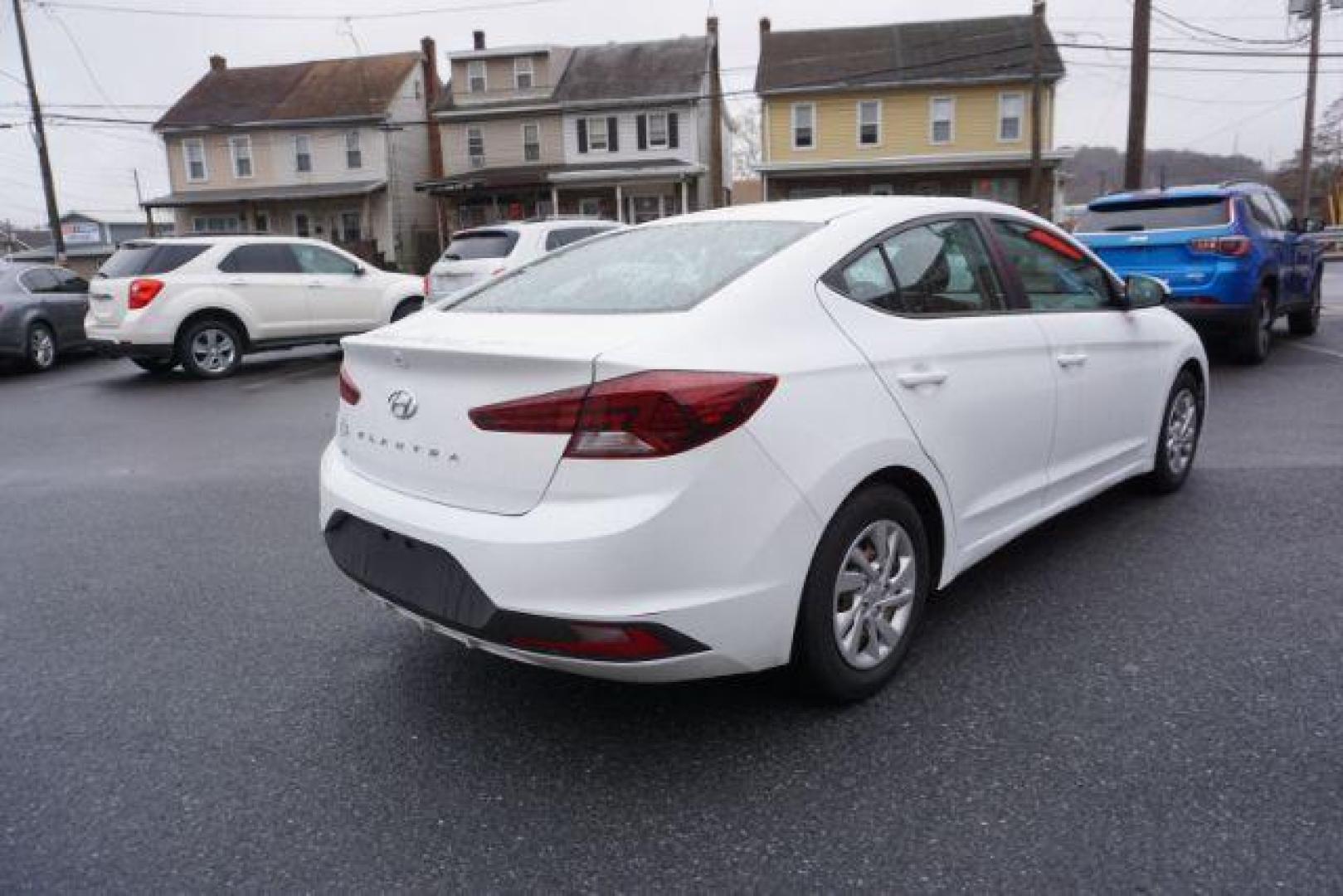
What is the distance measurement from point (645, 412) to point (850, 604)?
985 millimetres

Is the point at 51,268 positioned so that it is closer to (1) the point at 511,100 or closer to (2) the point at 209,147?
(1) the point at 511,100

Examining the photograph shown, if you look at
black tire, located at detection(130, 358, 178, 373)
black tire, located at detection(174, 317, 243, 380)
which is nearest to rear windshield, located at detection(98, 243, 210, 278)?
black tire, located at detection(174, 317, 243, 380)

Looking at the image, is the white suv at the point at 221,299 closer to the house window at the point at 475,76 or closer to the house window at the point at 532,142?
the house window at the point at 532,142

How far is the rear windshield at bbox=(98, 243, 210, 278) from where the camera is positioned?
11594mm

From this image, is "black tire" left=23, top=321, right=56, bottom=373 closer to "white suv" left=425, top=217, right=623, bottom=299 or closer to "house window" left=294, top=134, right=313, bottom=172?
"white suv" left=425, top=217, right=623, bottom=299

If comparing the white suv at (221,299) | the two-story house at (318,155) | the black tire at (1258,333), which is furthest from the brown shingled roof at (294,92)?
the black tire at (1258,333)

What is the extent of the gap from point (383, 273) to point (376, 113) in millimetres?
27614

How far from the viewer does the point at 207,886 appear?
2320 mm

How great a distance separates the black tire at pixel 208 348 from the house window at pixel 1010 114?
93.7ft

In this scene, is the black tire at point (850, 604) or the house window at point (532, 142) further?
the house window at point (532, 142)

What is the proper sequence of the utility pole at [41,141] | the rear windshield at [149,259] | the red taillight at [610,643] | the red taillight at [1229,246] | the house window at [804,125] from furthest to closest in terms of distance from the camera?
the house window at [804,125] < the utility pole at [41,141] < the rear windshield at [149,259] < the red taillight at [1229,246] < the red taillight at [610,643]

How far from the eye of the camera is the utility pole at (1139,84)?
1631 cm

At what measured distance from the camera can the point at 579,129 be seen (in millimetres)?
37312

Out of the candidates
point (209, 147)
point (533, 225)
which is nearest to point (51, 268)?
point (533, 225)
